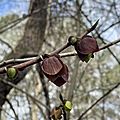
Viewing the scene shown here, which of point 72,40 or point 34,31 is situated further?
point 34,31

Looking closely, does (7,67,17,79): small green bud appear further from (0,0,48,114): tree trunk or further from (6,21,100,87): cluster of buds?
(0,0,48,114): tree trunk

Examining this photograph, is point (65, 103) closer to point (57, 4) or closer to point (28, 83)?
point (57, 4)

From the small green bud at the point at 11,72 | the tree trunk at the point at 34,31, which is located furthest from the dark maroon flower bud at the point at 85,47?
the tree trunk at the point at 34,31

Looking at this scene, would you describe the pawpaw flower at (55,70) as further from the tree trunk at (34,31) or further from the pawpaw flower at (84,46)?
the tree trunk at (34,31)

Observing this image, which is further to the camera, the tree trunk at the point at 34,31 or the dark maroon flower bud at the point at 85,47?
the tree trunk at the point at 34,31

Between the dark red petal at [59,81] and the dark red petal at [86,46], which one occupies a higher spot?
the dark red petal at [86,46]

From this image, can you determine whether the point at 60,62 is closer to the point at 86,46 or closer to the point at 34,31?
the point at 86,46

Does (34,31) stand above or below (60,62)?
above

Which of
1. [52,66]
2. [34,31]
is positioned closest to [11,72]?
[52,66]
